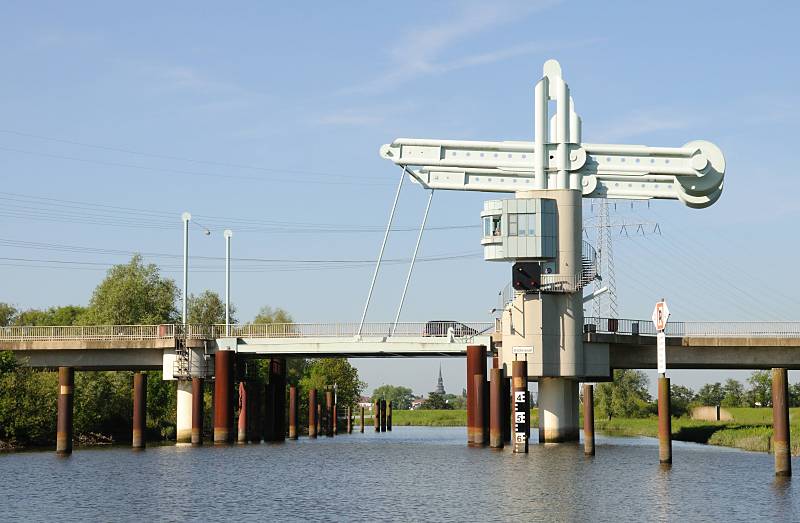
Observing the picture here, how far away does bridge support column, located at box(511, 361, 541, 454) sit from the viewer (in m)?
63.3

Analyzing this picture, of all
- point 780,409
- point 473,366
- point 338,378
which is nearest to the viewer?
point 780,409

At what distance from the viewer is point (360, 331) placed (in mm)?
80188

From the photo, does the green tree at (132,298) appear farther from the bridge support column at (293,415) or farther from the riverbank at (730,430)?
the riverbank at (730,430)

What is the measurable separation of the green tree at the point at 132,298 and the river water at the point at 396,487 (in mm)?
44360

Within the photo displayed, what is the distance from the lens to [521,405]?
6325 cm

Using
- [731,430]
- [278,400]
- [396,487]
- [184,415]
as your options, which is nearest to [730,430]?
[731,430]

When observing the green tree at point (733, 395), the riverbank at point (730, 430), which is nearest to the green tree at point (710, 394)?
the green tree at point (733, 395)

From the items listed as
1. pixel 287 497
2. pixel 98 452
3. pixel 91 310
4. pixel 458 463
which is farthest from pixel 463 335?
pixel 91 310

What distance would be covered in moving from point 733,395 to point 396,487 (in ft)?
475

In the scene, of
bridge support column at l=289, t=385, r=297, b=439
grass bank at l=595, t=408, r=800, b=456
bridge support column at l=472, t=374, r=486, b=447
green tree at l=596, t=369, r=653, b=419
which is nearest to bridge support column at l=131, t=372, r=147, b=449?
bridge support column at l=472, t=374, r=486, b=447

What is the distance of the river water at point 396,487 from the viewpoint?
40719 mm

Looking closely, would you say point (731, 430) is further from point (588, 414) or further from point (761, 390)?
→ point (761, 390)

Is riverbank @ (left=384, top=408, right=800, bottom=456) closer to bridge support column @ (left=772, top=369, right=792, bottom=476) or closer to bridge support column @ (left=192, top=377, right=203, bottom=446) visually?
bridge support column @ (left=772, top=369, right=792, bottom=476)

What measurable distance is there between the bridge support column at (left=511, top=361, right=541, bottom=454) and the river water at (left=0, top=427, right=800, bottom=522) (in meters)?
1.16
